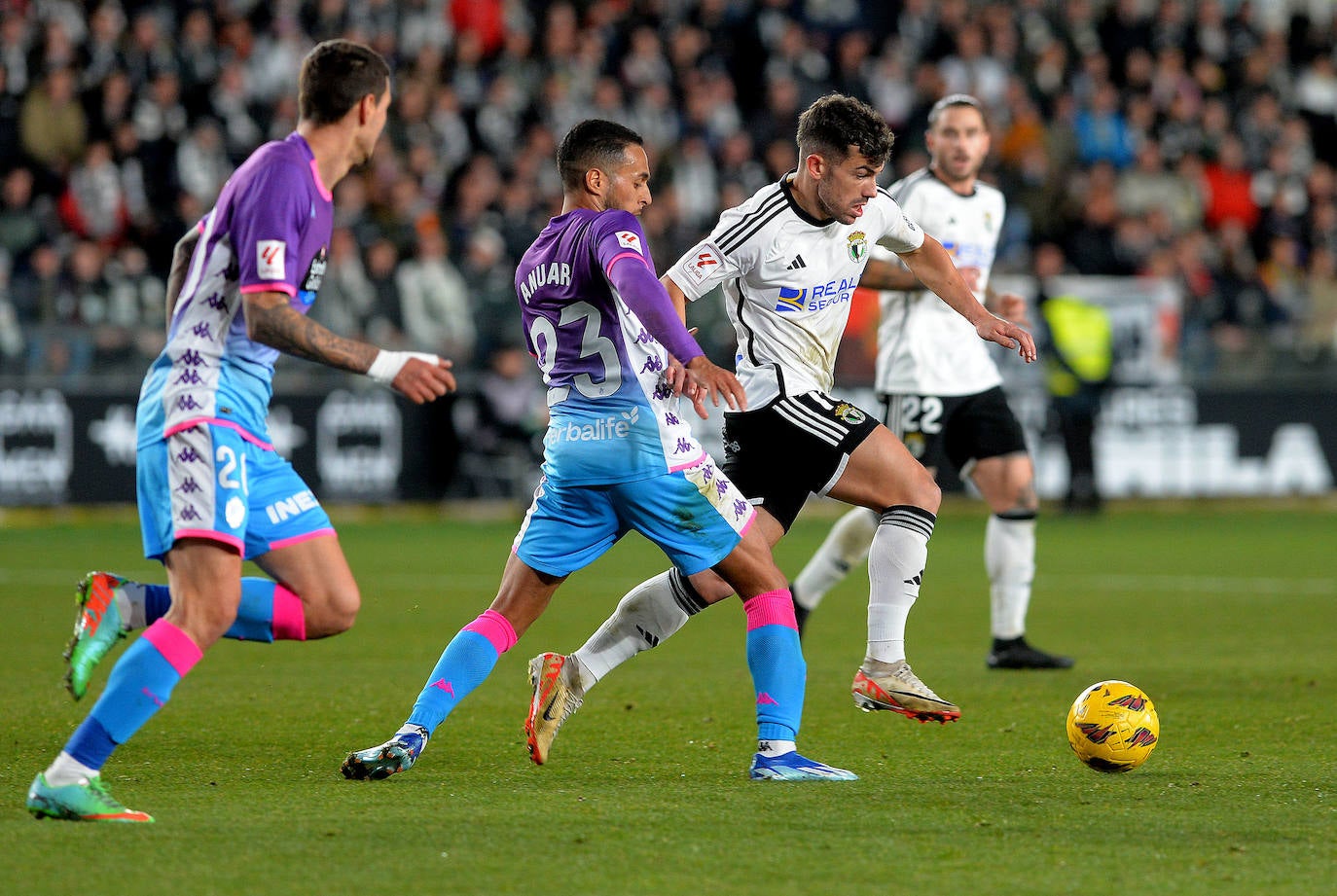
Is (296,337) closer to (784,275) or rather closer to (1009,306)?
(784,275)

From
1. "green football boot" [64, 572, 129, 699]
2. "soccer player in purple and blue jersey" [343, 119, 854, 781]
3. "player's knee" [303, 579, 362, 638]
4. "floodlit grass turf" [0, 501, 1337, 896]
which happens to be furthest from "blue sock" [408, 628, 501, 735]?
"green football boot" [64, 572, 129, 699]

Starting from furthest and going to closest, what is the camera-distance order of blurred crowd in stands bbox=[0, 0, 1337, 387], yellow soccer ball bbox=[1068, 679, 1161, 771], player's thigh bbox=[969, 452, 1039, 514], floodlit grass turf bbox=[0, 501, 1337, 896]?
1. blurred crowd in stands bbox=[0, 0, 1337, 387]
2. player's thigh bbox=[969, 452, 1039, 514]
3. yellow soccer ball bbox=[1068, 679, 1161, 771]
4. floodlit grass turf bbox=[0, 501, 1337, 896]

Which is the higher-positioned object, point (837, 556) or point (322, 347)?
point (322, 347)

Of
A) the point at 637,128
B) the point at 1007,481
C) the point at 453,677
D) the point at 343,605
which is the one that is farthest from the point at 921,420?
the point at 637,128

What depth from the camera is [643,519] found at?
5.55 metres

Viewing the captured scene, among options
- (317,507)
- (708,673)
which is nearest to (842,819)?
(317,507)

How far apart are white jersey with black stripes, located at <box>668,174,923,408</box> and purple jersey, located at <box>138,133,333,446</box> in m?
1.70

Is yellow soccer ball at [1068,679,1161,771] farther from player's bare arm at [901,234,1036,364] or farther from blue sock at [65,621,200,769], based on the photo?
blue sock at [65,621,200,769]

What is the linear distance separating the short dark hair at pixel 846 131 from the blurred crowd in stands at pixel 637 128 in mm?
11529

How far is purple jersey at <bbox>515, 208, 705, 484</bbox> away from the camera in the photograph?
5.48 m

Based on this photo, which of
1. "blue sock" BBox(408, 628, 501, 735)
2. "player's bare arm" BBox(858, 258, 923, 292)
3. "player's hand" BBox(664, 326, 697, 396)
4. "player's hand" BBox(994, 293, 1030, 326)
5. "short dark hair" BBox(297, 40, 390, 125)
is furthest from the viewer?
"player's hand" BBox(994, 293, 1030, 326)

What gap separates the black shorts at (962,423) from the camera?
8.45 meters

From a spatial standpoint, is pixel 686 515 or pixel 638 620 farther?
pixel 638 620

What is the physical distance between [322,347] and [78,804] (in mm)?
1320
